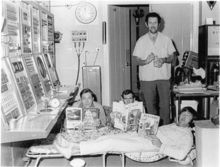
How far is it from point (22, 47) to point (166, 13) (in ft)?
10.0

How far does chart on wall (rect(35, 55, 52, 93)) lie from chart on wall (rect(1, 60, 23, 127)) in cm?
108

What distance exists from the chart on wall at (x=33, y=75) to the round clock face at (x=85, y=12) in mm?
1959

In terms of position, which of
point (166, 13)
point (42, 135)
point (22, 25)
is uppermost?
point (166, 13)

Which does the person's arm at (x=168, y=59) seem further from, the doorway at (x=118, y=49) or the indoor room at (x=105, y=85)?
the doorway at (x=118, y=49)

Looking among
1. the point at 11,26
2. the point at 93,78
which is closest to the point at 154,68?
the point at 93,78

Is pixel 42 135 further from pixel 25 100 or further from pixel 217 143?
pixel 217 143

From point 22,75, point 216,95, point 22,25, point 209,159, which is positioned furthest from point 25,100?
point 216,95

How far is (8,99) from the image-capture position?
2.64 m

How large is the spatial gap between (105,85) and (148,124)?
2372 mm

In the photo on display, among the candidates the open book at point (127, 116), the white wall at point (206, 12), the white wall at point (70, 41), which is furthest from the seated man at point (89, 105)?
the white wall at point (206, 12)

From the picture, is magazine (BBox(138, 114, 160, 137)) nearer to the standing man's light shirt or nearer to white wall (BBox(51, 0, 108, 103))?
the standing man's light shirt

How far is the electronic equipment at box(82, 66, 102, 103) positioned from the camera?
5.44 m

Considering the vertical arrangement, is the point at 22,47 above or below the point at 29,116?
above

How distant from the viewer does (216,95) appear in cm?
439
